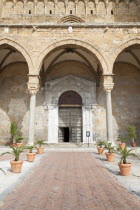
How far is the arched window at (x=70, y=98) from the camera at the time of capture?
50.5 ft

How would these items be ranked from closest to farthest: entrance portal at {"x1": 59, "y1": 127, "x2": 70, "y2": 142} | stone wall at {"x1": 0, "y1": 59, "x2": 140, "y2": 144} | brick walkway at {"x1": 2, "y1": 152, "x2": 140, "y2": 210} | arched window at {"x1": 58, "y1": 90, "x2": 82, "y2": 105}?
brick walkway at {"x1": 2, "y1": 152, "x2": 140, "y2": 210} → stone wall at {"x1": 0, "y1": 59, "x2": 140, "y2": 144} → entrance portal at {"x1": 59, "y1": 127, "x2": 70, "y2": 142} → arched window at {"x1": 58, "y1": 90, "x2": 82, "y2": 105}

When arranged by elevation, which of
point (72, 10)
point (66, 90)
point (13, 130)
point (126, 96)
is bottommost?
point (13, 130)

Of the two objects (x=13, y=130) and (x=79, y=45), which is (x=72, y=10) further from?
(x=13, y=130)

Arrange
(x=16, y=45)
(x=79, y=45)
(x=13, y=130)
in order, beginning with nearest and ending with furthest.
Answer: (x=16, y=45) < (x=79, y=45) < (x=13, y=130)

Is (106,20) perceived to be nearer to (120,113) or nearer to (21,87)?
(120,113)

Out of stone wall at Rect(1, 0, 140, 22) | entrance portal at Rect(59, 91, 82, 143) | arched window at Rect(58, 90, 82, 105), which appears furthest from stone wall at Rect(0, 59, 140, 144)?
stone wall at Rect(1, 0, 140, 22)

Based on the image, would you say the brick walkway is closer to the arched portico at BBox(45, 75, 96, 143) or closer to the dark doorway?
the arched portico at BBox(45, 75, 96, 143)

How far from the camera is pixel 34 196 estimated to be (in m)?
3.41

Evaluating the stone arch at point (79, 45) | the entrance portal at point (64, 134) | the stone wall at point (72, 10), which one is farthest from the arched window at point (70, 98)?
the stone wall at point (72, 10)

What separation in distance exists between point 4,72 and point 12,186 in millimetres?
13668

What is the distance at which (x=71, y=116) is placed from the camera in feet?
50.1

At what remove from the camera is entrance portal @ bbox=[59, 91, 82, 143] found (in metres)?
15.1

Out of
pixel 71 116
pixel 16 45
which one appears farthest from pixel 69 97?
pixel 16 45

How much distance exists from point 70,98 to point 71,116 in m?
1.62
